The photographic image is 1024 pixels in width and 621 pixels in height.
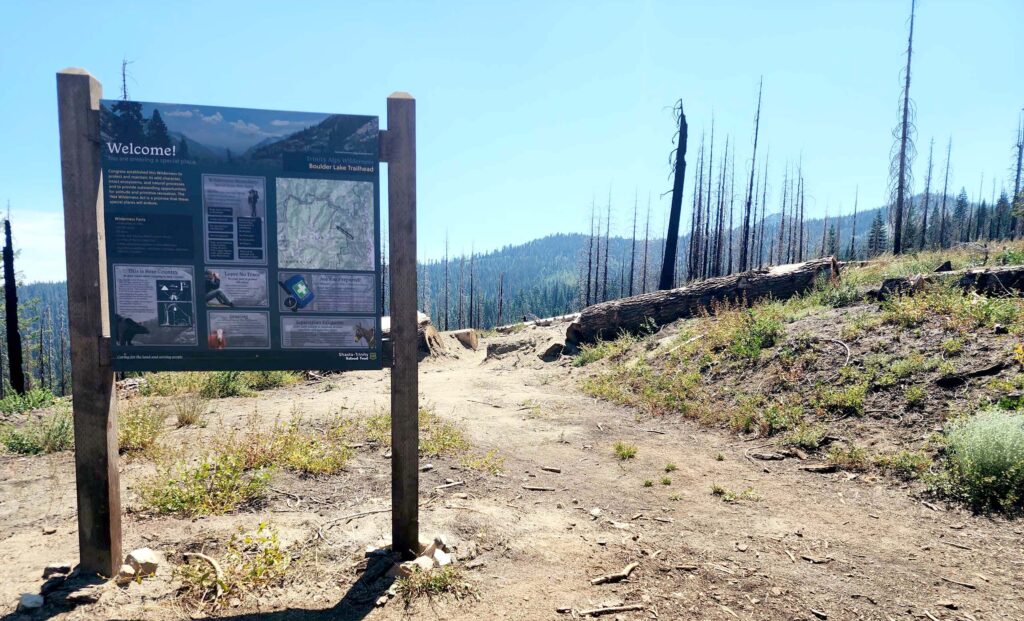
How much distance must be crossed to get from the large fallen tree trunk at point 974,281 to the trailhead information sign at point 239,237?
10016 millimetres

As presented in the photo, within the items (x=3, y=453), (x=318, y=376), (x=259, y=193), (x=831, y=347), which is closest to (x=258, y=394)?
(x=318, y=376)

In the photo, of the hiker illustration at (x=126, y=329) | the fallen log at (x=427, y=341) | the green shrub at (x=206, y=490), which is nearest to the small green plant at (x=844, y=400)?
the green shrub at (x=206, y=490)

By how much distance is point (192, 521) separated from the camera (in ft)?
12.2

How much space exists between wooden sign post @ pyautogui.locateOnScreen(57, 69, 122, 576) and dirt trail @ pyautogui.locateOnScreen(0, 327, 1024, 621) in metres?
0.48

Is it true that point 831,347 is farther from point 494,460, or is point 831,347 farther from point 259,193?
point 259,193

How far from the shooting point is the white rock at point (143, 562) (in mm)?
2994

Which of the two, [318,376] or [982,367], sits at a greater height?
[982,367]

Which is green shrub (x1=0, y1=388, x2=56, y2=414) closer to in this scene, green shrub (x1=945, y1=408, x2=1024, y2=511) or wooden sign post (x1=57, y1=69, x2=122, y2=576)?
wooden sign post (x1=57, y1=69, x2=122, y2=576)

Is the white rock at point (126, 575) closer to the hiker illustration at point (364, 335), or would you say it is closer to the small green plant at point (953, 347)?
the hiker illustration at point (364, 335)

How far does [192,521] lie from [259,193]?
2.59 metres

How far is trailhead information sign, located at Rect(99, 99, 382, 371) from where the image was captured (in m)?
3.02

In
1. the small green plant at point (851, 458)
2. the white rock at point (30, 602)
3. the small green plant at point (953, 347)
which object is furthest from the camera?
the small green plant at point (953, 347)

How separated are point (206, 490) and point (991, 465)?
→ 6883 mm

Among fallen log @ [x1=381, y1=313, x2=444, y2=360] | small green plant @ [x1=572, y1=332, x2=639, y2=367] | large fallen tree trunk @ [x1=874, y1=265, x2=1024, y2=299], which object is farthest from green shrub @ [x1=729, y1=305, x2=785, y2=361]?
fallen log @ [x1=381, y1=313, x2=444, y2=360]
